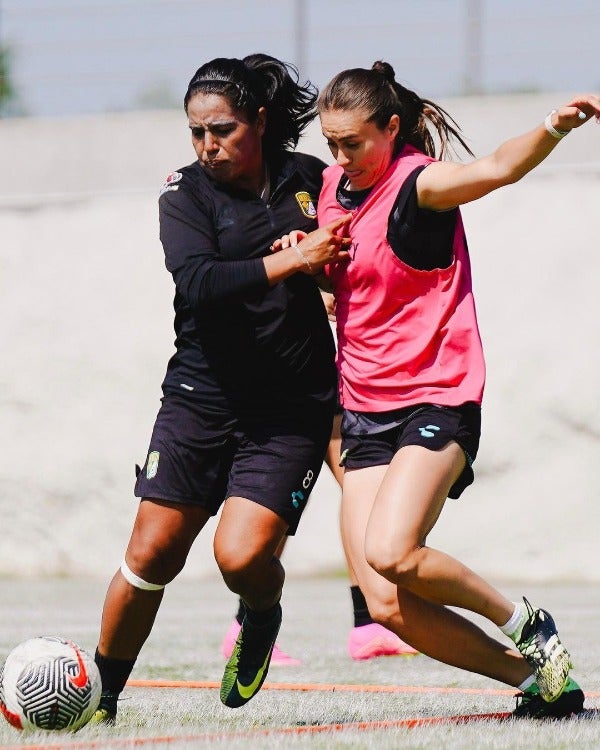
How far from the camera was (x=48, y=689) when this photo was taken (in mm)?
4141

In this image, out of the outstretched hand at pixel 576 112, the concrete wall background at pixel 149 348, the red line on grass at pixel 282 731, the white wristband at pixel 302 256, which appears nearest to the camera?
the red line on grass at pixel 282 731

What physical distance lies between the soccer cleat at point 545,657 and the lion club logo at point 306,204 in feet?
4.91

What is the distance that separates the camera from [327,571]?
1269 centimetres

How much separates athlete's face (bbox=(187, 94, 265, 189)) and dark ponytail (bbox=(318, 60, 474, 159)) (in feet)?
0.90

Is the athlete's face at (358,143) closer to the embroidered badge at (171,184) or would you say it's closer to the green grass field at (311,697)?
the embroidered badge at (171,184)

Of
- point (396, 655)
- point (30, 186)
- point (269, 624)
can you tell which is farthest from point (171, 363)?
point (30, 186)

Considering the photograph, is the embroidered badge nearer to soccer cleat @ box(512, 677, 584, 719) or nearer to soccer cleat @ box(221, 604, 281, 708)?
soccer cleat @ box(221, 604, 281, 708)

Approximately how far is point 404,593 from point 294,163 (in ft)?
5.01

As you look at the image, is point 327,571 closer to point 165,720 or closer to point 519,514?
point 519,514

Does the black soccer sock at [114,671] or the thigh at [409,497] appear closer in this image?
the thigh at [409,497]

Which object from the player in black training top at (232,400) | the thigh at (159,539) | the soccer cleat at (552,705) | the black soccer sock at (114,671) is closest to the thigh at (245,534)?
the player in black training top at (232,400)

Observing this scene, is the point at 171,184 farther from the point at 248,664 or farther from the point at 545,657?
the point at 545,657

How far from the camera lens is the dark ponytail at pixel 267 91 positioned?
15.0 ft

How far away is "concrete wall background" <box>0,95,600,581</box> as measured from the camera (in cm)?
1226
